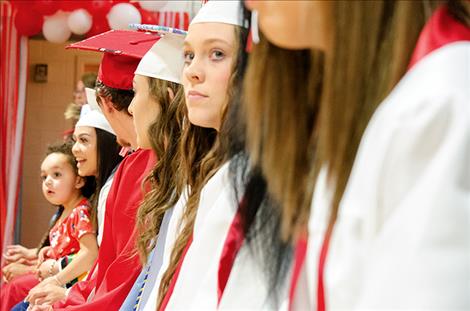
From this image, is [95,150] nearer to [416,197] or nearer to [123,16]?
[123,16]

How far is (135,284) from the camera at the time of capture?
7.26 ft

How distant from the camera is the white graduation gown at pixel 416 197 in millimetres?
799

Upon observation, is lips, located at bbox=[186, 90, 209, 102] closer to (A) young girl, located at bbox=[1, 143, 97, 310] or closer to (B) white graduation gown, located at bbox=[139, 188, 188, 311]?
(B) white graduation gown, located at bbox=[139, 188, 188, 311]

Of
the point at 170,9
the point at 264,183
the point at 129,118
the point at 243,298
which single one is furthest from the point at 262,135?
the point at 170,9

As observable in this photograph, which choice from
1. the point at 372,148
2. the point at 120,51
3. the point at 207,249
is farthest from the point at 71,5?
the point at 372,148

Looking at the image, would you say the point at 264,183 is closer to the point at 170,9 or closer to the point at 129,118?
the point at 129,118

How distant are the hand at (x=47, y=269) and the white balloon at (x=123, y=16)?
Result: 1.84 m

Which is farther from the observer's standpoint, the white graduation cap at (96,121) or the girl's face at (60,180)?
the girl's face at (60,180)

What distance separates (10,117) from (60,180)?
1.98 meters

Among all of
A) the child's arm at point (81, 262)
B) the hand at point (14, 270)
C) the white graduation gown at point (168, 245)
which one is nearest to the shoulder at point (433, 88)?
the white graduation gown at point (168, 245)

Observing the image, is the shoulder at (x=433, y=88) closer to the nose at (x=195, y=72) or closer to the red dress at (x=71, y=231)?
the nose at (x=195, y=72)

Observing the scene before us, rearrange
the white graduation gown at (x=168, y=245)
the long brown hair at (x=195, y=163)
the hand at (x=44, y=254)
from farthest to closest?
the hand at (x=44, y=254) → the white graduation gown at (x=168, y=245) → the long brown hair at (x=195, y=163)

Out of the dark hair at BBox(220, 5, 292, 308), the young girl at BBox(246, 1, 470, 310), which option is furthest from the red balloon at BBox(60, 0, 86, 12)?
the young girl at BBox(246, 1, 470, 310)

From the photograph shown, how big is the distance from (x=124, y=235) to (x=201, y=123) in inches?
34.2
